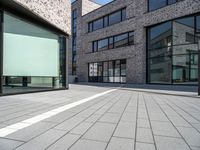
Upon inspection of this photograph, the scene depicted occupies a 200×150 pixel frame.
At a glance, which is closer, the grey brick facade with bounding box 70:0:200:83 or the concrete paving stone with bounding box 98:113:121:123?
the concrete paving stone with bounding box 98:113:121:123

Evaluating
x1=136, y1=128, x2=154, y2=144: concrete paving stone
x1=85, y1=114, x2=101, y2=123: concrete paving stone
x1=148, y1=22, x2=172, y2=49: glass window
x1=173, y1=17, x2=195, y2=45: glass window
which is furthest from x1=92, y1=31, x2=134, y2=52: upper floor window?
x1=136, y1=128, x2=154, y2=144: concrete paving stone

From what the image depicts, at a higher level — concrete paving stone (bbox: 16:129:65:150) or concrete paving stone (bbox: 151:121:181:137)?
concrete paving stone (bbox: 16:129:65:150)

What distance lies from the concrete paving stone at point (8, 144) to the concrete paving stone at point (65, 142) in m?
0.60

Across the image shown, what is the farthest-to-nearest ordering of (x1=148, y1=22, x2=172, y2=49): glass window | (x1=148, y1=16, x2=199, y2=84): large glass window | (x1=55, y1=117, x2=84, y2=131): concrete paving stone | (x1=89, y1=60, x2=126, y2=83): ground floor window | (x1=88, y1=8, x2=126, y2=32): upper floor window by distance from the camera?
(x1=88, y1=8, x2=126, y2=32): upper floor window < (x1=89, y1=60, x2=126, y2=83): ground floor window < (x1=148, y1=22, x2=172, y2=49): glass window < (x1=148, y1=16, x2=199, y2=84): large glass window < (x1=55, y1=117, x2=84, y2=131): concrete paving stone

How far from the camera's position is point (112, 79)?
24.6 m

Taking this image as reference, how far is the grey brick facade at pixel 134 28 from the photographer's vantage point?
17.1m

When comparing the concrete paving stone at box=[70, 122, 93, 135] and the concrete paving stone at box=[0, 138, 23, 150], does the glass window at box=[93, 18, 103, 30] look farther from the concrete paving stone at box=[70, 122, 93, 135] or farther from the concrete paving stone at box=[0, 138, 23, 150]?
the concrete paving stone at box=[0, 138, 23, 150]

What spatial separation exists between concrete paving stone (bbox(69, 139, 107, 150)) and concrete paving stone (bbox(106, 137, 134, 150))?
0.14m

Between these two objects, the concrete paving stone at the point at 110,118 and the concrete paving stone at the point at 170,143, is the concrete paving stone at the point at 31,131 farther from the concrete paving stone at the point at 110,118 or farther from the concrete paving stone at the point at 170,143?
the concrete paving stone at the point at 170,143

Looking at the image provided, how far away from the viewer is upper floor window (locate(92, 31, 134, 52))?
74.0 feet

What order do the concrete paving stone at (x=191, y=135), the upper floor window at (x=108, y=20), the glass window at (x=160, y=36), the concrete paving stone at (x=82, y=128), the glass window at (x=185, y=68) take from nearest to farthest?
the concrete paving stone at (x=191, y=135) → the concrete paving stone at (x=82, y=128) → the glass window at (x=185, y=68) → the glass window at (x=160, y=36) → the upper floor window at (x=108, y=20)

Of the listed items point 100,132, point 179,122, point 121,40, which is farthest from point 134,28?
point 100,132

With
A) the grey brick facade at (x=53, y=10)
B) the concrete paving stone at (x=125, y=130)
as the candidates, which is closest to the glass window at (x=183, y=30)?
the grey brick facade at (x=53, y=10)

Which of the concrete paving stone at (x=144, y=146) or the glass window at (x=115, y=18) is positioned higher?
the glass window at (x=115, y=18)
